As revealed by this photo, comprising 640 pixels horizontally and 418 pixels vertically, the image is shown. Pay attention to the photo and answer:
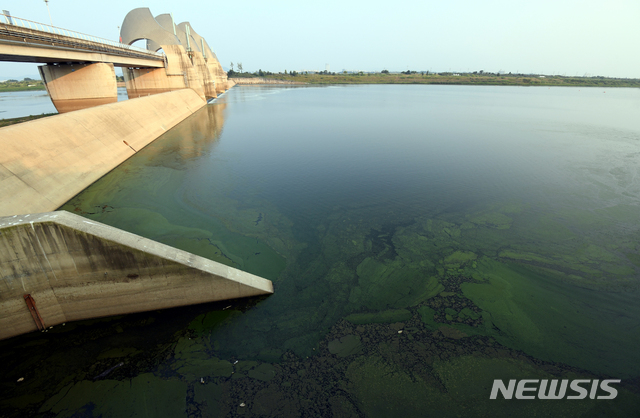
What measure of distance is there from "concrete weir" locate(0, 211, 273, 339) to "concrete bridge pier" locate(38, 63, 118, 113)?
1061 inches

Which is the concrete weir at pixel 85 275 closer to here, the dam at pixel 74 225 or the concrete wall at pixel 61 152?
the dam at pixel 74 225

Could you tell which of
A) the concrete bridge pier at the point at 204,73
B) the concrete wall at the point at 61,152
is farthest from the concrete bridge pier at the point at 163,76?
the concrete wall at the point at 61,152

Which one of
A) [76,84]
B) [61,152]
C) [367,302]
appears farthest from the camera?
[76,84]

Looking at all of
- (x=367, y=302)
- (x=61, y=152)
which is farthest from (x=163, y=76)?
(x=367, y=302)

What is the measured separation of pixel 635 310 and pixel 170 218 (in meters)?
15.2

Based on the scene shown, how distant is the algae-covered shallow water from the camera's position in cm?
569

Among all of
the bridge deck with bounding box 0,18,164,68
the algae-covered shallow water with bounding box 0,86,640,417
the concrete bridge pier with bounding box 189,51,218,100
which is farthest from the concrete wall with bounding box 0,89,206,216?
the concrete bridge pier with bounding box 189,51,218,100

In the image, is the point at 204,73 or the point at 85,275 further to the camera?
the point at 204,73

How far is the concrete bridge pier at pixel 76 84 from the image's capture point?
25.4m

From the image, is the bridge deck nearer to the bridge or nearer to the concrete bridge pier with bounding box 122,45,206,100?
the bridge

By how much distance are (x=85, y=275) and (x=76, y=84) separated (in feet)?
93.0

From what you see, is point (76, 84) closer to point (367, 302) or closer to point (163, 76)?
point (163, 76)

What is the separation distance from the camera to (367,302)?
7.90 meters

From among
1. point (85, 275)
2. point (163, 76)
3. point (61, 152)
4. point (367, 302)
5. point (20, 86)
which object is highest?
point (163, 76)
